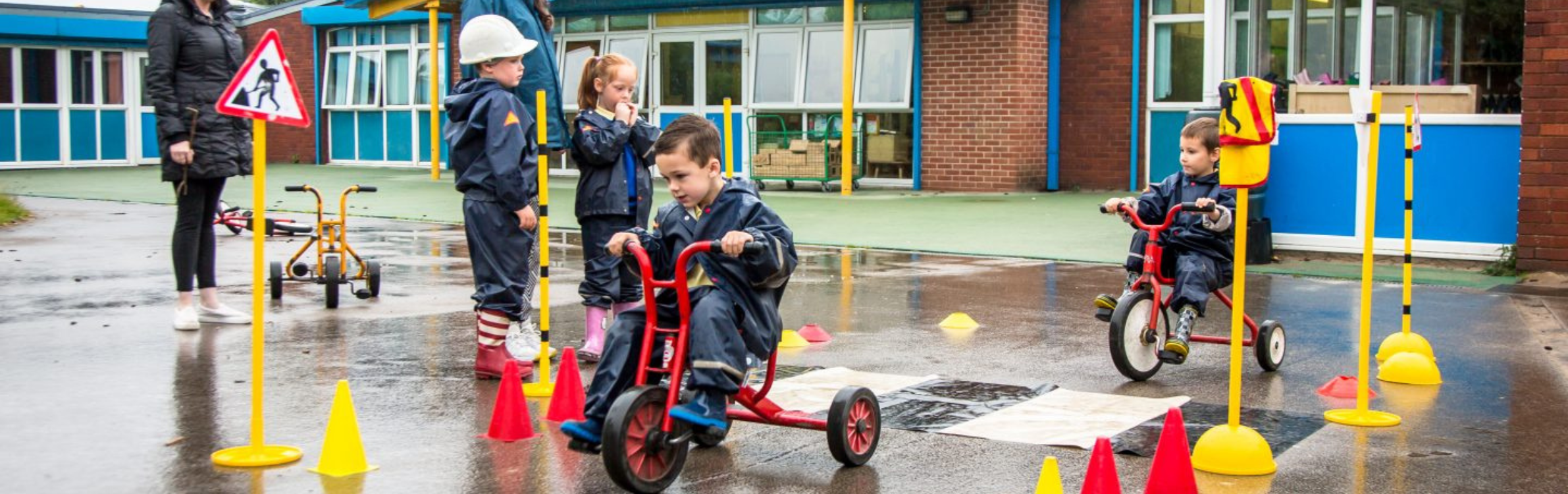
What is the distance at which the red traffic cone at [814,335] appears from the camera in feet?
26.7

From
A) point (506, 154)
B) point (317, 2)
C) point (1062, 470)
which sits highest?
point (317, 2)

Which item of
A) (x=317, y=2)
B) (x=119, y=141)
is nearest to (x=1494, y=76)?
(x=317, y=2)

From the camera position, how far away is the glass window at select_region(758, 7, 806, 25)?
22.3 metres

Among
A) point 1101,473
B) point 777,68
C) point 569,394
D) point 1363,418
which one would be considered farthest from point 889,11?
point 1101,473

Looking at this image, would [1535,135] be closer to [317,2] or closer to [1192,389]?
[1192,389]

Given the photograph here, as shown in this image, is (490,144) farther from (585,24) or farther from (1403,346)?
(585,24)

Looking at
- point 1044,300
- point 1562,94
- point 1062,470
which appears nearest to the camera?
point 1062,470

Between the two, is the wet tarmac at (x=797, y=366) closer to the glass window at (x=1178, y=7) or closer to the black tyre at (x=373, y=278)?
the black tyre at (x=373, y=278)

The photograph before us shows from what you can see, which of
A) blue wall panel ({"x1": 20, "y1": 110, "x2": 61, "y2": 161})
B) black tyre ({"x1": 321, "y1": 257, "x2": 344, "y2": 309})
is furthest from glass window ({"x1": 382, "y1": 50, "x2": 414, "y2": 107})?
black tyre ({"x1": 321, "y1": 257, "x2": 344, "y2": 309})

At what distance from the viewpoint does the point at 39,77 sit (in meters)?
28.3

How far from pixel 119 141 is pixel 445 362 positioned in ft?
81.4

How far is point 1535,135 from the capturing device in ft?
36.1

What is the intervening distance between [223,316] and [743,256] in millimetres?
4460

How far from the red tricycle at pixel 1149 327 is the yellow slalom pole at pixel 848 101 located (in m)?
12.4
